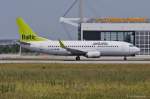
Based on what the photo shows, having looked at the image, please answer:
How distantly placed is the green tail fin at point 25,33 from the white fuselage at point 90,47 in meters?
1.34

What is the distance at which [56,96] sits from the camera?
26.8 m

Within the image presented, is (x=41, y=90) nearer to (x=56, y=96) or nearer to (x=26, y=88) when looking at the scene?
(x=26, y=88)

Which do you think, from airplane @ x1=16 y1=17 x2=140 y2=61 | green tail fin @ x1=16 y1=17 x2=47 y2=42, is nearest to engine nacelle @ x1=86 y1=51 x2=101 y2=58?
airplane @ x1=16 y1=17 x2=140 y2=61

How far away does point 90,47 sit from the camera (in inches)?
3531

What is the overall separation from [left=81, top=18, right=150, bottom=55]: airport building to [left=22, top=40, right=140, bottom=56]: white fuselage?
29714mm

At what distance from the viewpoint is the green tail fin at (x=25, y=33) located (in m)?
91.1

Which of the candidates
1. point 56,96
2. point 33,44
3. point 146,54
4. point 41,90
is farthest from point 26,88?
point 146,54

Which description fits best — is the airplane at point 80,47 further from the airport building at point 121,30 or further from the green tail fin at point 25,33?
the airport building at point 121,30

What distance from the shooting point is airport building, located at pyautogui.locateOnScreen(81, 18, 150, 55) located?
4712 inches

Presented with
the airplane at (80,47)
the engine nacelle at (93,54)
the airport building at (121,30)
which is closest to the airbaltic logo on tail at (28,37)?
the airplane at (80,47)

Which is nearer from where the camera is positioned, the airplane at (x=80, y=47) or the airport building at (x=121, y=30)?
the airplane at (x=80, y=47)

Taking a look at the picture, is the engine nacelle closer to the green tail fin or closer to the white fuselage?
the white fuselage

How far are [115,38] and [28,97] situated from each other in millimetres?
96492

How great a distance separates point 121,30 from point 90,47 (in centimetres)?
3213
